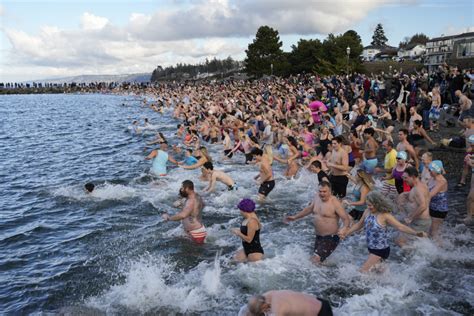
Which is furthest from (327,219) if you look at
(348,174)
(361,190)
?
(348,174)

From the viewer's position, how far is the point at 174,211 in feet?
35.0

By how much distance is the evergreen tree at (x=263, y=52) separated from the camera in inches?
2936

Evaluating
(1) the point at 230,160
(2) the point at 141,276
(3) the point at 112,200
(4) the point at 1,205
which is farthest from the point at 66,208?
(1) the point at 230,160

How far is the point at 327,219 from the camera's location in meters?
6.38

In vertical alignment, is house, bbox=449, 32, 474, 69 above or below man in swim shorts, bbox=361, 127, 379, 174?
above

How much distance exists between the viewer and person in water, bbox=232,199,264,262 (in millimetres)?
6172

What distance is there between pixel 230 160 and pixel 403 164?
8.91 metres

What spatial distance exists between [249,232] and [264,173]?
398 cm

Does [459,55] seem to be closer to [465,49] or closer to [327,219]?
[465,49]

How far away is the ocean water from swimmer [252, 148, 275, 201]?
0.41 m

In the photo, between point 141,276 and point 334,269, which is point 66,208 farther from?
point 334,269

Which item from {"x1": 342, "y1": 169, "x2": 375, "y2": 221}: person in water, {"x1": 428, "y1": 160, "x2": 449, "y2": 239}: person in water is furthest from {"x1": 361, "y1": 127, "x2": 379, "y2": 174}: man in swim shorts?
{"x1": 428, "y1": 160, "x2": 449, "y2": 239}: person in water

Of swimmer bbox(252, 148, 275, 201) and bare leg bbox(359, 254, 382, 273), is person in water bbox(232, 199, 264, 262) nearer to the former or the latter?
bare leg bbox(359, 254, 382, 273)

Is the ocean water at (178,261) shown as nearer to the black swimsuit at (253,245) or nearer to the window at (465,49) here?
the black swimsuit at (253,245)
